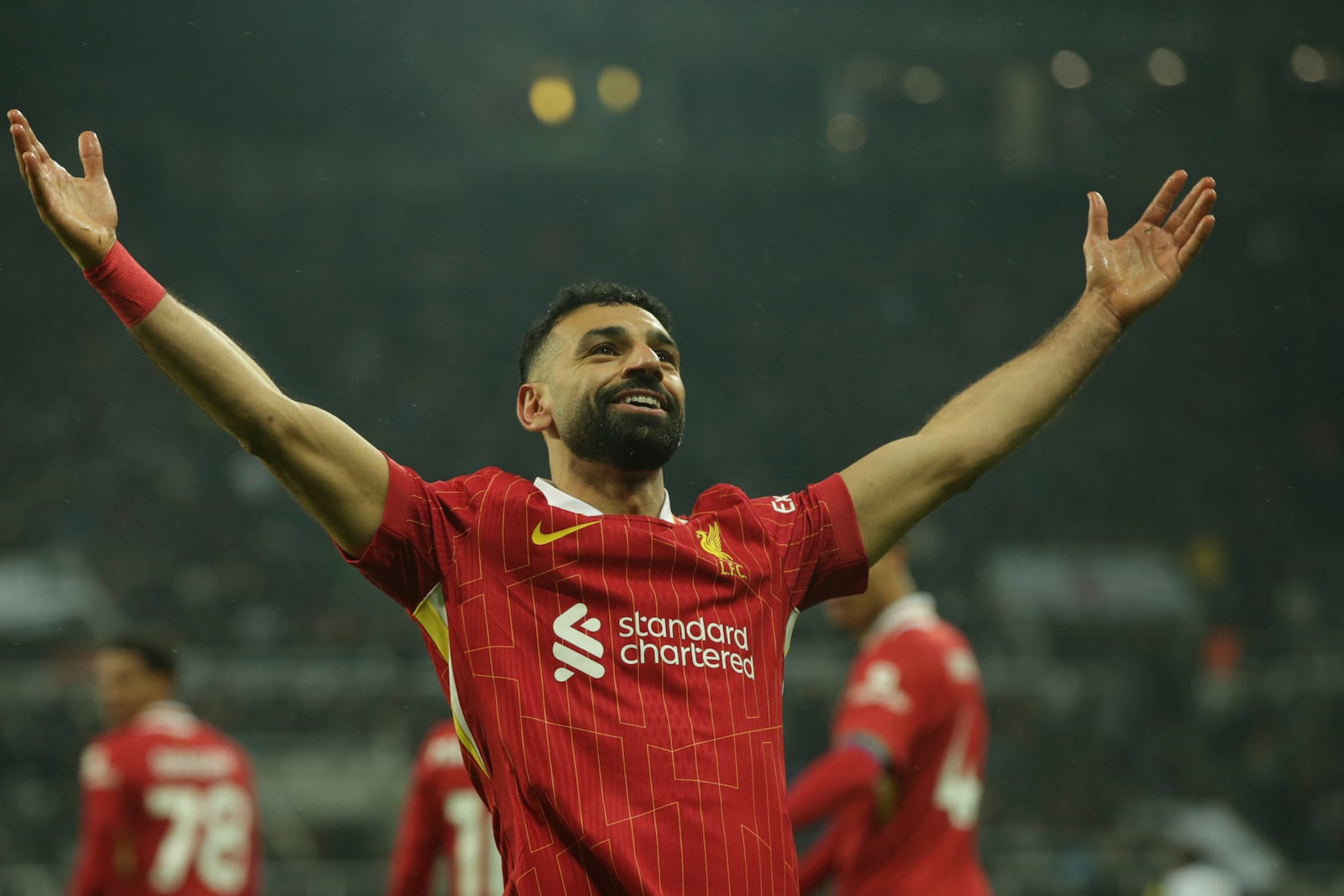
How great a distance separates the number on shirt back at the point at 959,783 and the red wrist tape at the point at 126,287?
358cm

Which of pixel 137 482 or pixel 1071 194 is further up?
pixel 1071 194


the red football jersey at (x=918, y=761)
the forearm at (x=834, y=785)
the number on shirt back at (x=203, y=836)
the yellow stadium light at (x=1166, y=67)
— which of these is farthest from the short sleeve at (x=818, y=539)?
the yellow stadium light at (x=1166, y=67)

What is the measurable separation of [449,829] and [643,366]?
3244 millimetres

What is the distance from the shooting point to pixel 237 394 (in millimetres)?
2574

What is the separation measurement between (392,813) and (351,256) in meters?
13.9

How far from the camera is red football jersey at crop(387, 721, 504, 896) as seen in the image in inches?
219

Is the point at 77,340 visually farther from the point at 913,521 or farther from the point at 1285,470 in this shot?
the point at 913,521

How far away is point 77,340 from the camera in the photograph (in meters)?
22.0

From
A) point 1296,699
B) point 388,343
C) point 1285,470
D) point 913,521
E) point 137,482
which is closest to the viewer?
point 913,521

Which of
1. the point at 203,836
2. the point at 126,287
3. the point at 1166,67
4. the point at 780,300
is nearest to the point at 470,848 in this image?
the point at 203,836

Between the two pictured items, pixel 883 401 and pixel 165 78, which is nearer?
pixel 883 401

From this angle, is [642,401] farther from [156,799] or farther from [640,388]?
[156,799]

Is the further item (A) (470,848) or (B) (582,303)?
(A) (470,848)

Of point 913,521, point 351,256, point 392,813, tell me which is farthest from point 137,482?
point 913,521
